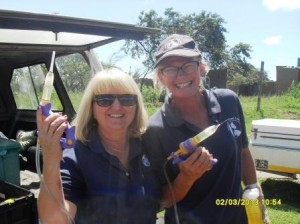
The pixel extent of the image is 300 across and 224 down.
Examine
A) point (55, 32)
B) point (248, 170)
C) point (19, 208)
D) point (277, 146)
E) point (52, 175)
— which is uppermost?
point (55, 32)

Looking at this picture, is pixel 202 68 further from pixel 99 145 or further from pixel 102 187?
pixel 102 187

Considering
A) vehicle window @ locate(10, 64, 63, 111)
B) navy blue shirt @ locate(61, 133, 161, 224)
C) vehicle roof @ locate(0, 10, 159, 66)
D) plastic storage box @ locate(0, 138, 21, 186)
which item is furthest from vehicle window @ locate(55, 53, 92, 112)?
navy blue shirt @ locate(61, 133, 161, 224)

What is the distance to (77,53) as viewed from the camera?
16.3ft

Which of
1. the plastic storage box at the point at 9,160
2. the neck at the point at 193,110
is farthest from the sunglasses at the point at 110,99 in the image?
the plastic storage box at the point at 9,160

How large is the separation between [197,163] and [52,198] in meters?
0.72

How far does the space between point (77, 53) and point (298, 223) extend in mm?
3354

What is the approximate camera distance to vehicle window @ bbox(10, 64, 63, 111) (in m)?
5.72

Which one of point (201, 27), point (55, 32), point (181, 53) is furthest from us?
point (201, 27)

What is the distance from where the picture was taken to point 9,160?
364cm

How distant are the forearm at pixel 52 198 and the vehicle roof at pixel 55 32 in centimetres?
161

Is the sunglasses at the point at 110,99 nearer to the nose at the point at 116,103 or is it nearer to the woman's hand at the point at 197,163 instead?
the nose at the point at 116,103

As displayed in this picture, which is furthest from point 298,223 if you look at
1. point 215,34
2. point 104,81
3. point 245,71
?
point 245,71

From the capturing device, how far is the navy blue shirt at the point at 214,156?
222cm

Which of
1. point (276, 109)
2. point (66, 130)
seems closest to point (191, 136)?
point (66, 130)
